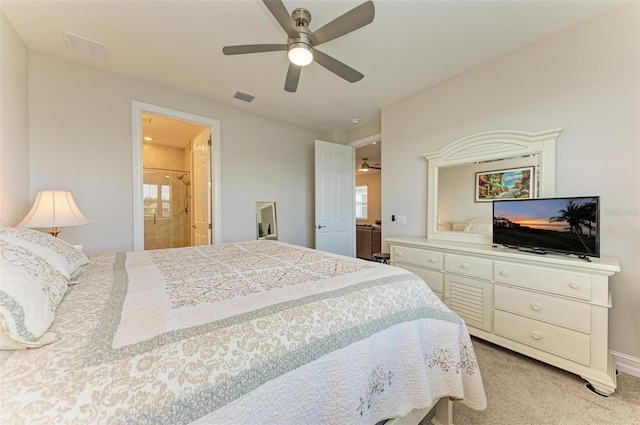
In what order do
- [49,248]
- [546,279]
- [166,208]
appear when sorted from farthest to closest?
[166,208] → [546,279] → [49,248]

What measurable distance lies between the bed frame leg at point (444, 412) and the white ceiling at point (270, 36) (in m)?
2.53

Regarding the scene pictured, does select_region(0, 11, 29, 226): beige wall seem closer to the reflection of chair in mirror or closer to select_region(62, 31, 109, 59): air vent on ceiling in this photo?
select_region(62, 31, 109, 59): air vent on ceiling

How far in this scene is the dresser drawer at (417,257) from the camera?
8.11ft

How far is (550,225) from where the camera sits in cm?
193

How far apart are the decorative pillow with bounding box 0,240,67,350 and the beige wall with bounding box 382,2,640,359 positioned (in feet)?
10.2

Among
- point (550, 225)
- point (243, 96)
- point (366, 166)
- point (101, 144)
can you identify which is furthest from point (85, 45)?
point (366, 166)

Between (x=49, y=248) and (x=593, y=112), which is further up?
(x=593, y=112)

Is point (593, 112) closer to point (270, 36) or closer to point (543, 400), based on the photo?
point (543, 400)

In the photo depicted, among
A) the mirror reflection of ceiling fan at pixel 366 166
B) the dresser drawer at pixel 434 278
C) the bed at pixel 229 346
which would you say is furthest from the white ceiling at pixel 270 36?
the mirror reflection of ceiling fan at pixel 366 166

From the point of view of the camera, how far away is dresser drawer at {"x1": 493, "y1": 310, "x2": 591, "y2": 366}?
66.1 inches

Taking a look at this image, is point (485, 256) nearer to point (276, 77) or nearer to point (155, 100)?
point (276, 77)

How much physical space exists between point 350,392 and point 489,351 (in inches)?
71.8

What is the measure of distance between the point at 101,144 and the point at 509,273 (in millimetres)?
4011

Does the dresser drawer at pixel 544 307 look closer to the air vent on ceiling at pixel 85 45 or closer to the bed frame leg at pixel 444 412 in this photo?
the bed frame leg at pixel 444 412
